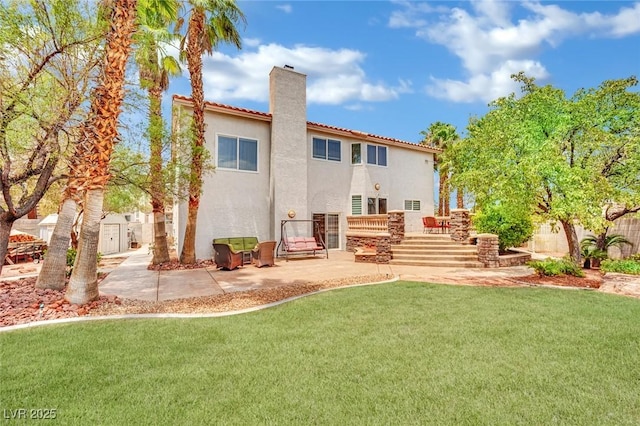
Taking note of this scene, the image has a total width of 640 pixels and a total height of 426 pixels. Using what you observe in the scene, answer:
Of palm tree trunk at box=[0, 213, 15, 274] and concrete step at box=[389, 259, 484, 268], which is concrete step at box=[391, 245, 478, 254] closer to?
concrete step at box=[389, 259, 484, 268]

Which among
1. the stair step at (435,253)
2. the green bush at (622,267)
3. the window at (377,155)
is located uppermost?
the window at (377,155)

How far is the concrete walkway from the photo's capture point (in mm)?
8367

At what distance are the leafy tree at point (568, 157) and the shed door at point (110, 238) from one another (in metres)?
22.9

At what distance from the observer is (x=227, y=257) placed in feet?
37.8

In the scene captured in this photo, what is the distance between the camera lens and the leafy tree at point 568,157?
9156mm

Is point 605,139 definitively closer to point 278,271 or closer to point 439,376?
point 439,376

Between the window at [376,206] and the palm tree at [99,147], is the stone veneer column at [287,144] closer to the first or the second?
the window at [376,206]

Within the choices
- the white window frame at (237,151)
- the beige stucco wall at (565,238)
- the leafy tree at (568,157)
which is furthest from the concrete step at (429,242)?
the white window frame at (237,151)

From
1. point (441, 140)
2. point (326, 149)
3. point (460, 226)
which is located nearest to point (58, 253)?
point (326, 149)

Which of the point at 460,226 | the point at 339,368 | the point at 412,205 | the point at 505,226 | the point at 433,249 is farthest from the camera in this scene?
the point at 412,205

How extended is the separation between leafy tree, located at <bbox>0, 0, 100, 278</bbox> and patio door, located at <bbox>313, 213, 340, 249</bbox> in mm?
11724

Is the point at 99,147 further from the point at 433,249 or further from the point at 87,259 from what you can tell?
the point at 433,249

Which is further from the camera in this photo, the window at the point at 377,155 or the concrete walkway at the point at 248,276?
the window at the point at 377,155

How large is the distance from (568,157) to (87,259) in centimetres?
1439
